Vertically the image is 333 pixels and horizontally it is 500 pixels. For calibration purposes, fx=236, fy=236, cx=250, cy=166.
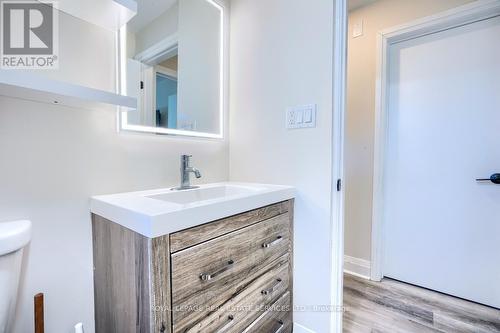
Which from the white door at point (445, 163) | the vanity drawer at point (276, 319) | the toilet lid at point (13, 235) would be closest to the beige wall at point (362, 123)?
the white door at point (445, 163)

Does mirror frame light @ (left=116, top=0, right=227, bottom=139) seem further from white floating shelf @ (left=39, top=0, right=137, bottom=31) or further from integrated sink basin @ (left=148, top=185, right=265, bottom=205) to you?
integrated sink basin @ (left=148, top=185, right=265, bottom=205)

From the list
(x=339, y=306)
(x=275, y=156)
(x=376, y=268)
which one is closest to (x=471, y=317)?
(x=376, y=268)

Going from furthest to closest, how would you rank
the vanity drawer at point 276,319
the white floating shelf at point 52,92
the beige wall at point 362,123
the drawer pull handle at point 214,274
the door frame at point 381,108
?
the beige wall at point 362,123 < the door frame at point 381,108 < the vanity drawer at point 276,319 < the drawer pull handle at point 214,274 < the white floating shelf at point 52,92

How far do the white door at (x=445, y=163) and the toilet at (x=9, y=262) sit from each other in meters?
2.21

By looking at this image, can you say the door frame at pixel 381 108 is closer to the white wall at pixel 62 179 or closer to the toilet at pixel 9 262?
the white wall at pixel 62 179

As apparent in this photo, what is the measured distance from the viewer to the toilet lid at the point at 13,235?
68 cm

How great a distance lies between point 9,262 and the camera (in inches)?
27.6

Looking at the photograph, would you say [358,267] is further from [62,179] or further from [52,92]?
[52,92]

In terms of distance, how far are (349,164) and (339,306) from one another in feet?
4.11

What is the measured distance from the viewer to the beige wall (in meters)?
1.93

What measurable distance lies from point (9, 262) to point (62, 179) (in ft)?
1.03

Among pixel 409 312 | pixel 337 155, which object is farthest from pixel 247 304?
pixel 409 312

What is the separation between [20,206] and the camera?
83 cm

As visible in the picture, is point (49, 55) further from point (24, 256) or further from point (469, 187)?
point (469, 187)
